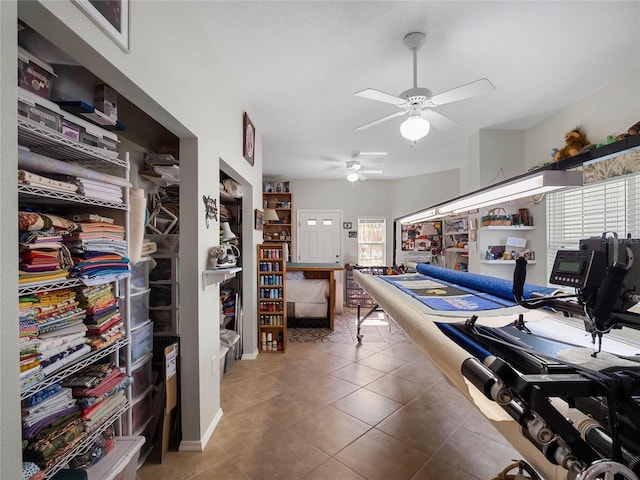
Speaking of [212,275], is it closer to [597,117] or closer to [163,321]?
[163,321]

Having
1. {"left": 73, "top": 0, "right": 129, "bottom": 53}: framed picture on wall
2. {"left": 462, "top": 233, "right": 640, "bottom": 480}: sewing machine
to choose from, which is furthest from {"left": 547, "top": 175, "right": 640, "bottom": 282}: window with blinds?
{"left": 73, "top": 0, "right": 129, "bottom": 53}: framed picture on wall

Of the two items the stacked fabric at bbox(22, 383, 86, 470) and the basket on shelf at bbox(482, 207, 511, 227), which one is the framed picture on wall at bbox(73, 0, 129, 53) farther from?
the basket on shelf at bbox(482, 207, 511, 227)

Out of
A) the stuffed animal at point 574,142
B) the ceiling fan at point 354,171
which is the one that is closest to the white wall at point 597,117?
the stuffed animal at point 574,142

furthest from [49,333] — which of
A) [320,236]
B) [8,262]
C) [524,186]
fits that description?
[320,236]

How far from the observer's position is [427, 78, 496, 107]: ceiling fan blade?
1.84 metres

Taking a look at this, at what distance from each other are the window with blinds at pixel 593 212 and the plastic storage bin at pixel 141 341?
141 inches

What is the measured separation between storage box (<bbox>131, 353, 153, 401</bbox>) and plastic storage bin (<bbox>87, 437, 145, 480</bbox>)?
0.36 m

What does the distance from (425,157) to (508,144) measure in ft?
4.82

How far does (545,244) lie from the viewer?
3.41 metres

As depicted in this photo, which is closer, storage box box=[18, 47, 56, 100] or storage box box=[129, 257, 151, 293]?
storage box box=[18, 47, 56, 100]

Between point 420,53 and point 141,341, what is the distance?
285cm

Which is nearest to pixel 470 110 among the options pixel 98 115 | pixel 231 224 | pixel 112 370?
pixel 231 224

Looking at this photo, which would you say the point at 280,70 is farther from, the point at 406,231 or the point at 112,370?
the point at 406,231

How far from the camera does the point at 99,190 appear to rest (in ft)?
4.27
